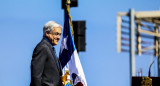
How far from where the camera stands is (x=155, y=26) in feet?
175

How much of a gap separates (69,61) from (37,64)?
1.71 meters

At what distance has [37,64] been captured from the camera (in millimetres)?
6547

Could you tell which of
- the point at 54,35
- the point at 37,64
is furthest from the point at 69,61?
the point at 37,64

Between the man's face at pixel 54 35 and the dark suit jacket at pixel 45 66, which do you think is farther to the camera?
the man's face at pixel 54 35

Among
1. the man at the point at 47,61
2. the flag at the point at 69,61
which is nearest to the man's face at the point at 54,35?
the man at the point at 47,61

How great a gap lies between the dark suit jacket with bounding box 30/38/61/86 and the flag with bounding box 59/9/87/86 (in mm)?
509

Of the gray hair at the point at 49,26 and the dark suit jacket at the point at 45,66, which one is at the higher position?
the gray hair at the point at 49,26

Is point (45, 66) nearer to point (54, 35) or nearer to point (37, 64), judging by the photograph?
point (37, 64)

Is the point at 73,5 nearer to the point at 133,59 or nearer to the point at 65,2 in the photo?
the point at 65,2

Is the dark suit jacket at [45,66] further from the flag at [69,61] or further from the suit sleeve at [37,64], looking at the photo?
the flag at [69,61]

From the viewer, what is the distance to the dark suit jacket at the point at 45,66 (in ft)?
21.5

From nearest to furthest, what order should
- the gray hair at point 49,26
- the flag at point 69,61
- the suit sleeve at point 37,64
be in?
the suit sleeve at point 37,64 < the gray hair at point 49,26 < the flag at point 69,61

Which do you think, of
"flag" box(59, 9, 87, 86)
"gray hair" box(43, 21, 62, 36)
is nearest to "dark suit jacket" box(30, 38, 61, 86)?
"gray hair" box(43, 21, 62, 36)

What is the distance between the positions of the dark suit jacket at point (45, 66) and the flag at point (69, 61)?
51 cm
